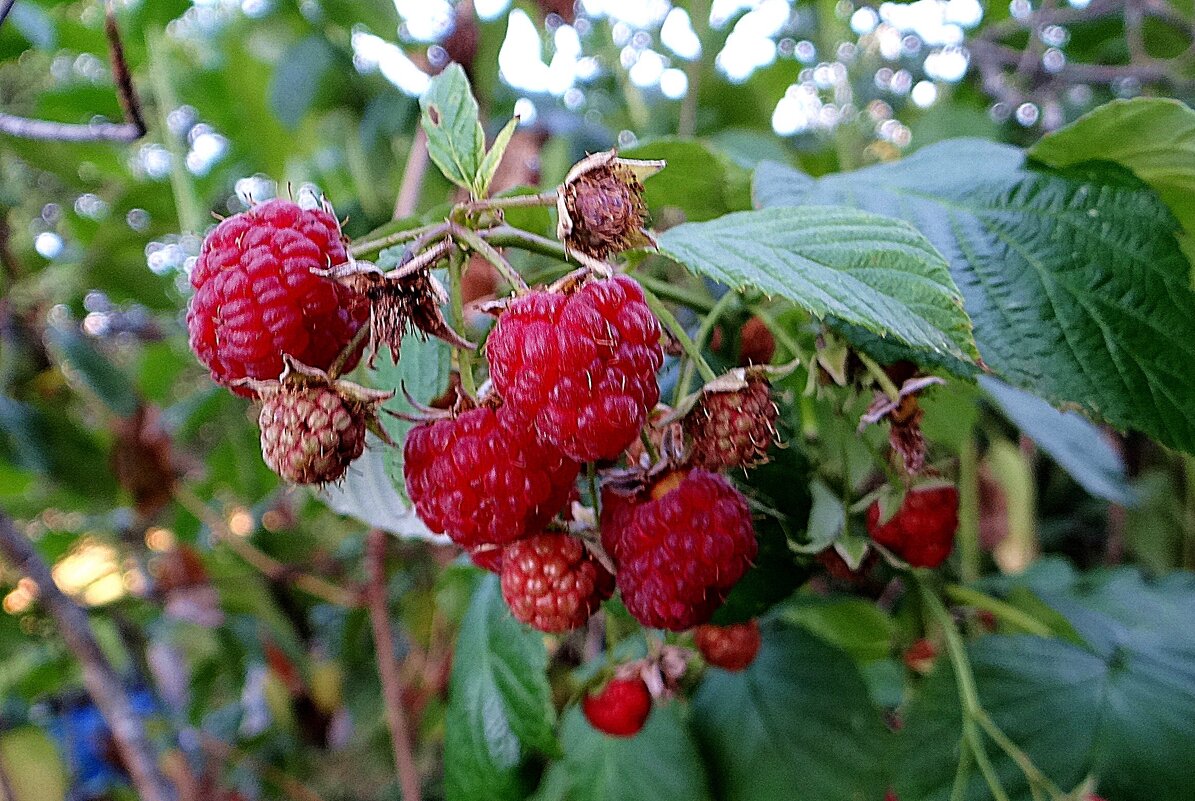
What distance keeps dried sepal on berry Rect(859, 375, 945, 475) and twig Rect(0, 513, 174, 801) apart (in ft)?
2.89

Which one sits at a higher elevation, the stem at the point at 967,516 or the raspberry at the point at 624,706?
the raspberry at the point at 624,706

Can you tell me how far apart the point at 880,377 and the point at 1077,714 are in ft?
1.39

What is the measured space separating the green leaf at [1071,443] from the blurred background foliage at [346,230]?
0.7 inches

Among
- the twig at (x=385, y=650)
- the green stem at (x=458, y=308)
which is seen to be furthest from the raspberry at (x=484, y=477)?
the twig at (x=385, y=650)

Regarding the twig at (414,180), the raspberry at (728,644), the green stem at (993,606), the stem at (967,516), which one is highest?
the twig at (414,180)

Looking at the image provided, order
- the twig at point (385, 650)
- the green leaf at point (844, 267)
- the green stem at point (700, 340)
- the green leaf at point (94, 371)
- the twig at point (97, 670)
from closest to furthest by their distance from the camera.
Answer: the green leaf at point (844, 267) → the green stem at point (700, 340) → the twig at point (97, 670) → the twig at point (385, 650) → the green leaf at point (94, 371)

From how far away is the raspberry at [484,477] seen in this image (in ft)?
1.17

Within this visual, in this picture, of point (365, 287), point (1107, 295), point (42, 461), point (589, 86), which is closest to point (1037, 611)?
point (1107, 295)

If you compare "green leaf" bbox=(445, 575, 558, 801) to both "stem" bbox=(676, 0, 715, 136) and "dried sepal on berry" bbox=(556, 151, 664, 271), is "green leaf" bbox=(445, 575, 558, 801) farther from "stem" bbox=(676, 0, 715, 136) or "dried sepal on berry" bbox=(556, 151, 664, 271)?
"stem" bbox=(676, 0, 715, 136)

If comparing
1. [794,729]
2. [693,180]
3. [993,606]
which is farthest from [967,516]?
[693,180]

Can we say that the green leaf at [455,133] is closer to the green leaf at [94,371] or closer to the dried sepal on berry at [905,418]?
the dried sepal on berry at [905,418]

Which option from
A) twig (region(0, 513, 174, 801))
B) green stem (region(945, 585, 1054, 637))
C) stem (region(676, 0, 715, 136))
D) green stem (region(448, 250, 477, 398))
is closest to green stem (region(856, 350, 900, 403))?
green stem (region(448, 250, 477, 398))

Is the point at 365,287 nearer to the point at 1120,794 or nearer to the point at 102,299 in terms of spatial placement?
the point at 1120,794

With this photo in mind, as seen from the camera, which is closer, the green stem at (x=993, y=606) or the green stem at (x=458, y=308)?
the green stem at (x=458, y=308)
